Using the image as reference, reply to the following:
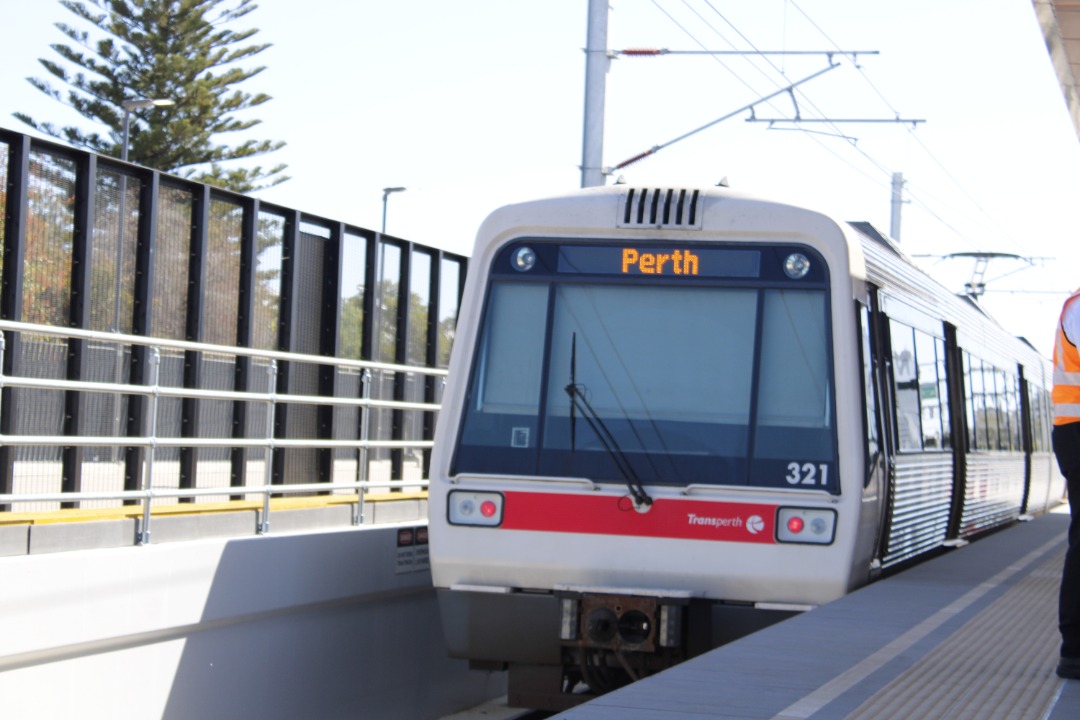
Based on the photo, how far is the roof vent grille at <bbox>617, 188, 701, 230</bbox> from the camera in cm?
971

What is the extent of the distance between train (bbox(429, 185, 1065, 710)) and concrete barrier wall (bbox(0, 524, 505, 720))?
43.0 inches

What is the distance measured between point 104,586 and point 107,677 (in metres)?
0.49

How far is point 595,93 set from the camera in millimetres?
18938

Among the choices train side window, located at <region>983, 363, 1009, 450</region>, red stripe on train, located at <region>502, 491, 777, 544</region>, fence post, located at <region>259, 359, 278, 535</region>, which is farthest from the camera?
train side window, located at <region>983, 363, 1009, 450</region>

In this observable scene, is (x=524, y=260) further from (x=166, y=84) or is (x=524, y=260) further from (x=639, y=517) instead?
(x=166, y=84)

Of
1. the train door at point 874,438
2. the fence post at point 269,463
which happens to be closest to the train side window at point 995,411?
the train door at point 874,438

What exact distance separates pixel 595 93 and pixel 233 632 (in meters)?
10.7

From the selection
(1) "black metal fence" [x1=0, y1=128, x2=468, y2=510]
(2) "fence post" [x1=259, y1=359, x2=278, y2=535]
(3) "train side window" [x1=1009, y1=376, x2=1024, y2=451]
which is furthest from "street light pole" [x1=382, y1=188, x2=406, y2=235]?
(2) "fence post" [x1=259, y1=359, x2=278, y2=535]

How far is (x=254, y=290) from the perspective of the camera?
41.4 ft

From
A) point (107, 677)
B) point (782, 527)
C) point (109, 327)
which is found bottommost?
point (107, 677)

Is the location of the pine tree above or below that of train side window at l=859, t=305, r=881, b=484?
above

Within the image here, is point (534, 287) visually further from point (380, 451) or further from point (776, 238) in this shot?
point (380, 451)

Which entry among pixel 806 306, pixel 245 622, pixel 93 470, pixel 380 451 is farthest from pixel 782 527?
pixel 380 451

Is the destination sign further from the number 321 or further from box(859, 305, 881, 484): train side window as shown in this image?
the number 321
